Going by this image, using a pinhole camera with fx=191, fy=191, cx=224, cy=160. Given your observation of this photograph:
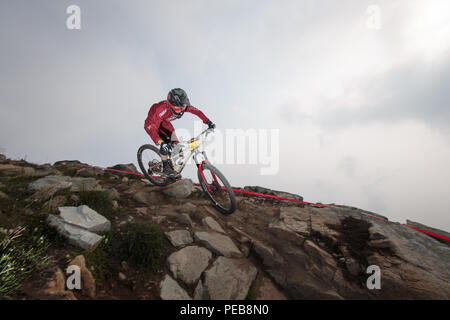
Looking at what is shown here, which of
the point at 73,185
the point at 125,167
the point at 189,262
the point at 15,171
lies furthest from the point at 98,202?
the point at 125,167

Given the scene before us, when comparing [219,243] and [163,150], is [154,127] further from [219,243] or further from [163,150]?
[219,243]

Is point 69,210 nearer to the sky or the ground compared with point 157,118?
nearer to the ground

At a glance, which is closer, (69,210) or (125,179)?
(69,210)

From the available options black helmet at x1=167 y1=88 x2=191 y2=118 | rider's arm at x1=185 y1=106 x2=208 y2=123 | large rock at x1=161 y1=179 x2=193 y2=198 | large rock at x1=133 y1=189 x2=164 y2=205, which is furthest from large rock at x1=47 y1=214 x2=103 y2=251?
black helmet at x1=167 y1=88 x2=191 y2=118

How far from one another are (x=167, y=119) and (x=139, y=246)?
515 cm

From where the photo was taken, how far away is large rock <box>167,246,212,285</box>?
3965mm

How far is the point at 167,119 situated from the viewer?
7812mm

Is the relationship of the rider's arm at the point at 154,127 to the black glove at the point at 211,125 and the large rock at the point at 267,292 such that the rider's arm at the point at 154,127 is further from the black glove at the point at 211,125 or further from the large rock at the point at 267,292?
the large rock at the point at 267,292

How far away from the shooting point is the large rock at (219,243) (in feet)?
15.5
